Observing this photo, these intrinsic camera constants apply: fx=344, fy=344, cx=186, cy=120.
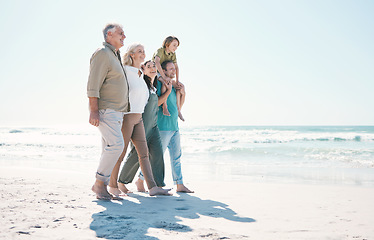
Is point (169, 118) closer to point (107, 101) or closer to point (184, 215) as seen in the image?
point (107, 101)

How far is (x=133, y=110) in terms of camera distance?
3.67m

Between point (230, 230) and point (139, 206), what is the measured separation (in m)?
1.06

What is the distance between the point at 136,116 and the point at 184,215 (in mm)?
1251

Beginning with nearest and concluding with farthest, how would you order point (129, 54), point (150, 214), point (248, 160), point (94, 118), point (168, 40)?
point (150, 214) < point (94, 118) < point (129, 54) < point (168, 40) < point (248, 160)

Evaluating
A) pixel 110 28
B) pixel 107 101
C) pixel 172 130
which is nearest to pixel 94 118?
pixel 107 101

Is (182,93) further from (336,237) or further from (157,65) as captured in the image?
(336,237)

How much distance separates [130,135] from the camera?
12.1 feet

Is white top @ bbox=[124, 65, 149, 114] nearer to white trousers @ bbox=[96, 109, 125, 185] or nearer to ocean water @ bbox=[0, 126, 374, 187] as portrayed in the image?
white trousers @ bbox=[96, 109, 125, 185]

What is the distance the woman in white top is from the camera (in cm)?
369

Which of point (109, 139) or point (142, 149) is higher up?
point (109, 139)

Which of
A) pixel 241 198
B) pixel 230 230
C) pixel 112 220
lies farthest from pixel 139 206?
pixel 241 198

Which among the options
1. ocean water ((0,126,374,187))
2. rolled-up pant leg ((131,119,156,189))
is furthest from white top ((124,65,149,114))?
ocean water ((0,126,374,187))

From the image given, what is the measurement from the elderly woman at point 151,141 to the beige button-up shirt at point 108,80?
0.57 m

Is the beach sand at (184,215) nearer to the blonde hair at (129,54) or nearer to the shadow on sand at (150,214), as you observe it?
the shadow on sand at (150,214)
